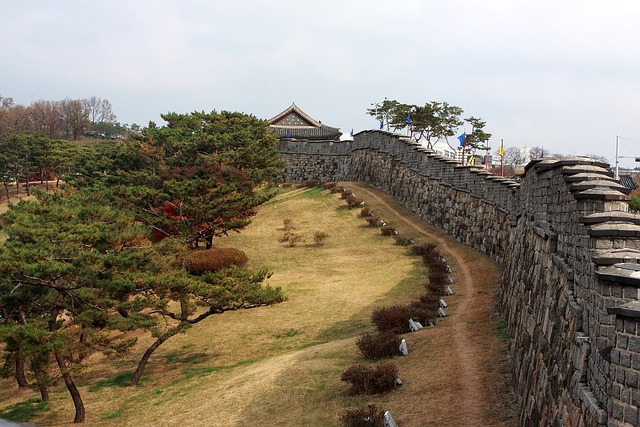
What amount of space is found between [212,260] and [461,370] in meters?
Result: 20.3

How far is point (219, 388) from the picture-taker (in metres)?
17.6

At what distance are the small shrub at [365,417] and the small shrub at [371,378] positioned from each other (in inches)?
44.3

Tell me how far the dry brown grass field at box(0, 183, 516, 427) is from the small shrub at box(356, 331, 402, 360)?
345 mm

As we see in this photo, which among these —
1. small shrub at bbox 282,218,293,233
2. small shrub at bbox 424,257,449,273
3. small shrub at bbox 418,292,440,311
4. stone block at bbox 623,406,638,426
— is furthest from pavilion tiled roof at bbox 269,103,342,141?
stone block at bbox 623,406,638,426

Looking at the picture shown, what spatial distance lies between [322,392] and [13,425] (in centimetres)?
931

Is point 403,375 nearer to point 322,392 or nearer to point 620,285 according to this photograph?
point 322,392

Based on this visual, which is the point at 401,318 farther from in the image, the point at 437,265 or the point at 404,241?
the point at 404,241

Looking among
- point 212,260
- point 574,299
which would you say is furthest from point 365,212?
point 574,299

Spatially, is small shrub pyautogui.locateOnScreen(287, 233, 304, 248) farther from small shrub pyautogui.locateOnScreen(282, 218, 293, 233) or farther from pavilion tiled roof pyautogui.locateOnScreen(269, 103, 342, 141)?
pavilion tiled roof pyautogui.locateOnScreen(269, 103, 342, 141)

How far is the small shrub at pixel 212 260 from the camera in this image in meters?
31.0

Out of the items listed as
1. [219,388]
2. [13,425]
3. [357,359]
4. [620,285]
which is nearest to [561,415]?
[620,285]

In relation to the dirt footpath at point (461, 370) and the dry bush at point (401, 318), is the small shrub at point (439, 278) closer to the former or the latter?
the dirt footpath at point (461, 370)

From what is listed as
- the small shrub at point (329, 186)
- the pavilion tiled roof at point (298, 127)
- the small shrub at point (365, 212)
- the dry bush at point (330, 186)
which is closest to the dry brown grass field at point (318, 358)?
the small shrub at point (365, 212)

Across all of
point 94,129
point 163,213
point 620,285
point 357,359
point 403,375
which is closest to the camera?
point 620,285
